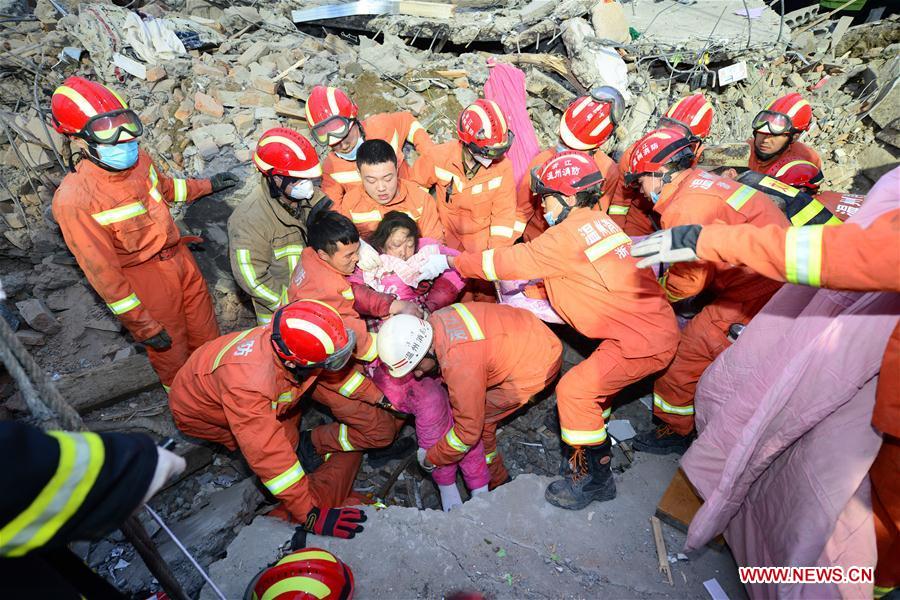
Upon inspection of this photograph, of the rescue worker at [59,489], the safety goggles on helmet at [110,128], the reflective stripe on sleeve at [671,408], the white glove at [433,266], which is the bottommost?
the reflective stripe on sleeve at [671,408]

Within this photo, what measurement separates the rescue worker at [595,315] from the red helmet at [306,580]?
1335 millimetres

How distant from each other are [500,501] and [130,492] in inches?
87.3

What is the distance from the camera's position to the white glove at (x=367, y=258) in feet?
11.9

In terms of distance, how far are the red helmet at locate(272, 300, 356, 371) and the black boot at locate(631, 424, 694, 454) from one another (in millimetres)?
2462

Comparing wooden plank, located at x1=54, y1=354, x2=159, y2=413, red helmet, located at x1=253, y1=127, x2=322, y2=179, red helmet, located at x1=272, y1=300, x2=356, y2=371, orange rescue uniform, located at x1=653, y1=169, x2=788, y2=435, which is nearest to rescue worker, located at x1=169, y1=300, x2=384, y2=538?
red helmet, located at x1=272, y1=300, x2=356, y2=371

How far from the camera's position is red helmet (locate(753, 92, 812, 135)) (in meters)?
4.18

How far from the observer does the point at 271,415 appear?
2.86 meters

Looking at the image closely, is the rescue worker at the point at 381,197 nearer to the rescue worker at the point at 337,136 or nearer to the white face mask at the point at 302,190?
the rescue worker at the point at 337,136

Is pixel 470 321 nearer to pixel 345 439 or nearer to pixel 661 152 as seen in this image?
pixel 345 439

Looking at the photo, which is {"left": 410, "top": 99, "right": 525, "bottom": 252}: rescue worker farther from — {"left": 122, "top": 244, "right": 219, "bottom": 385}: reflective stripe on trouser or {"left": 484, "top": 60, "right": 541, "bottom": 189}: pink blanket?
{"left": 122, "top": 244, "right": 219, "bottom": 385}: reflective stripe on trouser

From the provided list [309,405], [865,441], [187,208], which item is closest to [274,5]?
[187,208]

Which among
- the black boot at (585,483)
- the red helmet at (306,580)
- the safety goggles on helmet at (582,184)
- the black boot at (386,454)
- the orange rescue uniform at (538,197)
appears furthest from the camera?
the orange rescue uniform at (538,197)

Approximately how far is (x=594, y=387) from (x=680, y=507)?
82cm

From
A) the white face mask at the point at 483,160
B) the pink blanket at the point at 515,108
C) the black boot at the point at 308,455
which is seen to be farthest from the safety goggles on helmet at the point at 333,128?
the black boot at the point at 308,455
